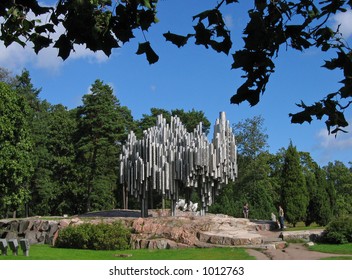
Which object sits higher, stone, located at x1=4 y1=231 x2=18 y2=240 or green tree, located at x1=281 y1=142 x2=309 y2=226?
green tree, located at x1=281 y1=142 x2=309 y2=226

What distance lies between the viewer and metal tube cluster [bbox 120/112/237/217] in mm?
25156

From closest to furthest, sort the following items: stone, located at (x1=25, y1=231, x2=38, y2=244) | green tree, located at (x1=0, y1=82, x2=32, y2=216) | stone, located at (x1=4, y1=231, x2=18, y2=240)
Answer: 1. stone, located at (x1=4, y1=231, x2=18, y2=240)
2. stone, located at (x1=25, y1=231, x2=38, y2=244)
3. green tree, located at (x1=0, y1=82, x2=32, y2=216)

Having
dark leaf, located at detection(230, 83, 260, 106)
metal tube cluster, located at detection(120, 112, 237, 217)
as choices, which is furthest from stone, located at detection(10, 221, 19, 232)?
dark leaf, located at detection(230, 83, 260, 106)

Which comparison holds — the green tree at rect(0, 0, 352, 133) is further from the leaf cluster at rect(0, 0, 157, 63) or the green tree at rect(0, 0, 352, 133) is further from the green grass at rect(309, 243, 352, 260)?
the green grass at rect(309, 243, 352, 260)

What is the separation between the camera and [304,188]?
29.8m

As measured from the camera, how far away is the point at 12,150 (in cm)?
2789

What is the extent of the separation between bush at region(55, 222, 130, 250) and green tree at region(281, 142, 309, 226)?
12045mm

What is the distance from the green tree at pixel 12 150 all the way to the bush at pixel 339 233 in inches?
680

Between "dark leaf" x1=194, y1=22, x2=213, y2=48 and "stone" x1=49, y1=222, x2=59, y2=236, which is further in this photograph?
"stone" x1=49, y1=222, x2=59, y2=236

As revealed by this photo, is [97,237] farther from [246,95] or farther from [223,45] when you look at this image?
[246,95]

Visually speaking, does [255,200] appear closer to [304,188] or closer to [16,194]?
[304,188]

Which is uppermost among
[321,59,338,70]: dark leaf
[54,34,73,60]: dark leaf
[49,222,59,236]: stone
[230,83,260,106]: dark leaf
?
[54,34,73,60]: dark leaf

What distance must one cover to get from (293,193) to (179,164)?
8.58 meters

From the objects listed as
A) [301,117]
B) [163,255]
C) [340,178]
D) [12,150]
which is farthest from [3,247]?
[340,178]
